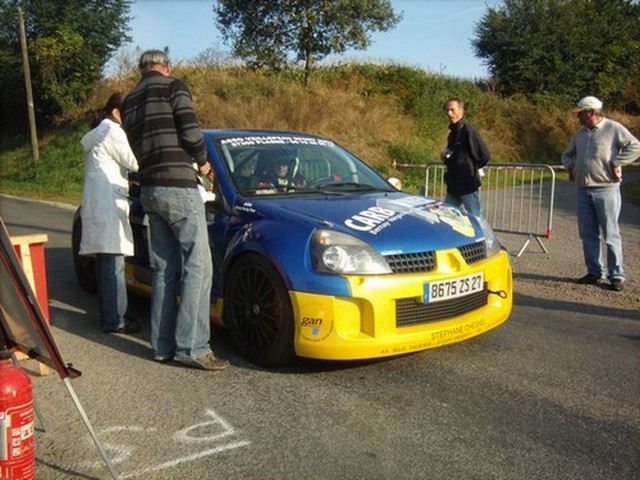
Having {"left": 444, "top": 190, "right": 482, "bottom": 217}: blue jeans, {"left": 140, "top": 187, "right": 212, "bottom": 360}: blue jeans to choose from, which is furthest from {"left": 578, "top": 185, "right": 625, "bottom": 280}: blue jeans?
{"left": 140, "top": 187, "right": 212, "bottom": 360}: blue jeans

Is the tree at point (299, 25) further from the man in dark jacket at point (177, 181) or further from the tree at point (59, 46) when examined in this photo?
the man in dark jacket at point (177, 181)

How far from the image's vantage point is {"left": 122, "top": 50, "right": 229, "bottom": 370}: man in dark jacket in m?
4.26

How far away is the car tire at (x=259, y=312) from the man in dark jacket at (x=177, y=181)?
186mm

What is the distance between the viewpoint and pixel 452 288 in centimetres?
427

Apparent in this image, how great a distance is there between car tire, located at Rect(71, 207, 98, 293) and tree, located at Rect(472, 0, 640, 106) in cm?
3223

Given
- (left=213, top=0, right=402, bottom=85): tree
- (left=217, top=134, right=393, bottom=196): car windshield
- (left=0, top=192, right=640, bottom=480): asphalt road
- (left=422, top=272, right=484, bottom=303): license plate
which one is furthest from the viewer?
(left=213, top=0, right=402, bottom=85): tree

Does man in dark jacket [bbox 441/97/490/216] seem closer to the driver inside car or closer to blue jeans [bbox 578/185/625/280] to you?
blue jeans [bbox 578/185/625/280]

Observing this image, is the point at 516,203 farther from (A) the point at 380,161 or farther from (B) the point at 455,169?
(A) the point at 380,161

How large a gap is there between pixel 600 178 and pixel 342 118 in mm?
18751

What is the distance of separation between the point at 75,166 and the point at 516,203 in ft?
58.7

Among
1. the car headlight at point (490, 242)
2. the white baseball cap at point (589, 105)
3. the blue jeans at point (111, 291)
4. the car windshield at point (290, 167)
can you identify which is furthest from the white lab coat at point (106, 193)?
the white baseball cap at point (589, 105)

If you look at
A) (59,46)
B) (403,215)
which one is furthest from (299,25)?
(403,215)

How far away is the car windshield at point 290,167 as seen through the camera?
198 inches

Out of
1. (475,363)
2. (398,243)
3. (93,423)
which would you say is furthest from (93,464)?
(475,363)
